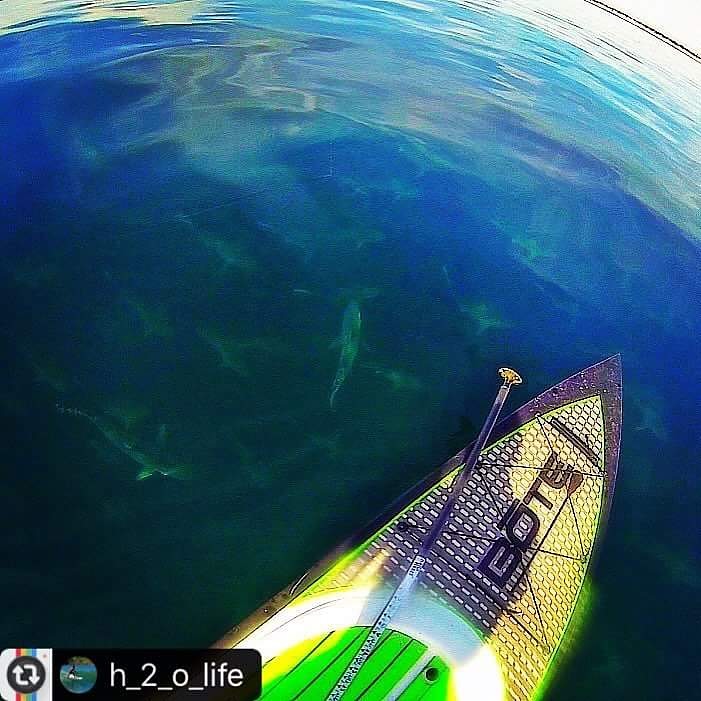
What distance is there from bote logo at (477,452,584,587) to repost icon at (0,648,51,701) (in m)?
13.6

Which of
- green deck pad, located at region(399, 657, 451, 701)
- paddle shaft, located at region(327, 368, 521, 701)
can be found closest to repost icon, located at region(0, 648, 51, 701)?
paddle shaft, located at region(327, 368, 521, 701)

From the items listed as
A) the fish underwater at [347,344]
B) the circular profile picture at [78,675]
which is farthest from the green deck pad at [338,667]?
the fish underwater at [347,344]

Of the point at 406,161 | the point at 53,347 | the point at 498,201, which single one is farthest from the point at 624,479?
the point at 53,347

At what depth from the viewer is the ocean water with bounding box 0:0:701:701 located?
21625mm

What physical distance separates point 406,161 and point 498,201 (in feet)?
17.9

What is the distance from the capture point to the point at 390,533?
72.7 ft

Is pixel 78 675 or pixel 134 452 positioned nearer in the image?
pixel 78 675

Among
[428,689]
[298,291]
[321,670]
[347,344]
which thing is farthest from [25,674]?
[298,291]

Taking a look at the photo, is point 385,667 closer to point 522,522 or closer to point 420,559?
point 420,559

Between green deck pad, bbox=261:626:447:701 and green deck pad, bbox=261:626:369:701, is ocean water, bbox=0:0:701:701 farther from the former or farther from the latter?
green deck pad, bbox=261:626:369:701

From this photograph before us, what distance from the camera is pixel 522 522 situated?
2317cm

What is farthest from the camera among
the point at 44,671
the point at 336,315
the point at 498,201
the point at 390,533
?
the point at 498,201

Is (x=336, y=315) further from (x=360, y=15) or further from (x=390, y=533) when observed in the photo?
(x=360, y=15)

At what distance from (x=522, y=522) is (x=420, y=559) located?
4202 millimetres
